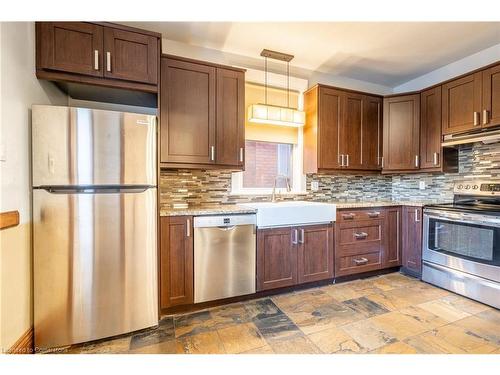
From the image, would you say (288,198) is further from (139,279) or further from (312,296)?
(139,279)

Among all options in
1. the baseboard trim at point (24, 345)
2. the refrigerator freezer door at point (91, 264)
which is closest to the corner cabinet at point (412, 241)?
the refrigerator freezer door at point (91, 264)

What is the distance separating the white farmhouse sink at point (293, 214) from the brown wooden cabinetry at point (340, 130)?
570 mm

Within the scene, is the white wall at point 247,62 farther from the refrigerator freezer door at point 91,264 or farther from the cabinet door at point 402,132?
the refrigerator freezer door at point 91,264

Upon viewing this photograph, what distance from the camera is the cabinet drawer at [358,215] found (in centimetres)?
271

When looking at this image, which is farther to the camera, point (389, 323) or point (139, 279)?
point (389, 323)

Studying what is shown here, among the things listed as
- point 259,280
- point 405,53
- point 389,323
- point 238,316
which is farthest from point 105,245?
point 405,53

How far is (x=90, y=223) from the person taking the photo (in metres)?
1.66

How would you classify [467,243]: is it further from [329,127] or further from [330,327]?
[329,127]

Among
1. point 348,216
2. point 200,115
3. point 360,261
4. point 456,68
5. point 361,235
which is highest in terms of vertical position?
point 456,68

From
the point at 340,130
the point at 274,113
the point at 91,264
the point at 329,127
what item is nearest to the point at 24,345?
the point at 91,264

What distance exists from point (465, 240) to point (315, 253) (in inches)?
57.8

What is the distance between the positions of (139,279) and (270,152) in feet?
6.64

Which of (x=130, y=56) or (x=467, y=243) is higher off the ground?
(x=130, y=56)

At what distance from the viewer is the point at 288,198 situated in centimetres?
307
